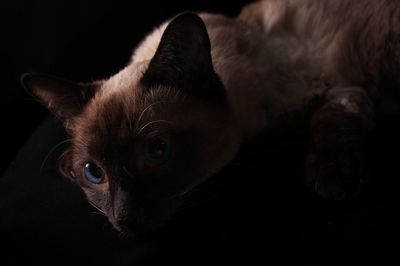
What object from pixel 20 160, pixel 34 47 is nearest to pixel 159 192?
pixel 20 160

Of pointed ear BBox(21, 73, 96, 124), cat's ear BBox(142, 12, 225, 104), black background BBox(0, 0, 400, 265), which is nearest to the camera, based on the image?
black background BBox(0, 0, 400, 265)

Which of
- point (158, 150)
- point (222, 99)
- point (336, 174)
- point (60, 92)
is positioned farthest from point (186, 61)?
point (336, 174)

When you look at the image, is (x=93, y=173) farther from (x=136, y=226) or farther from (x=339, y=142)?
(x=339, y=142)

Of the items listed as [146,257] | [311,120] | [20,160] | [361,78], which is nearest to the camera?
[146,257]

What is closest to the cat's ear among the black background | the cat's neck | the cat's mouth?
the cat's neck

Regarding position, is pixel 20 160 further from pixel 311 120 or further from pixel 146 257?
pixel 311 120

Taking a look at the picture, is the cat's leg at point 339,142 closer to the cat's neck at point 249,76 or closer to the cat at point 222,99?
the cat at point 222,99

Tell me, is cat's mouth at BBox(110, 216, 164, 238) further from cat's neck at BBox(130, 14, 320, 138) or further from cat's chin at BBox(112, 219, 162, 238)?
cat's neck at BBox(130, 14, 320, 138)
